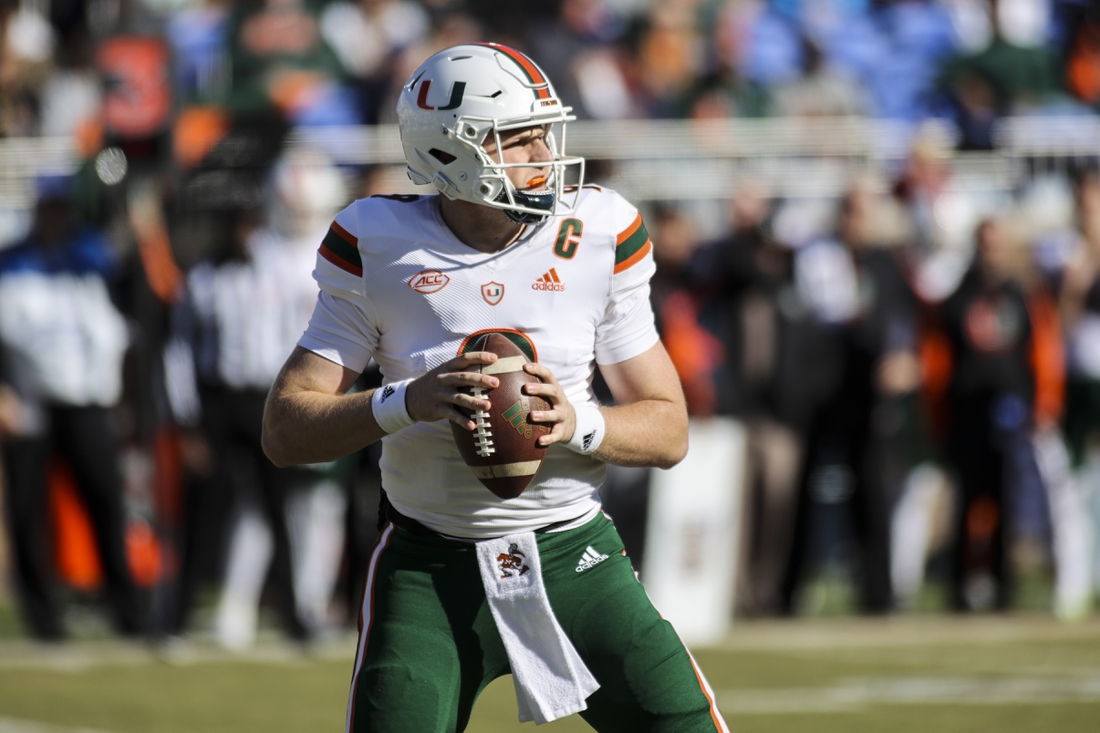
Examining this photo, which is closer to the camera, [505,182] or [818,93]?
[505,182]

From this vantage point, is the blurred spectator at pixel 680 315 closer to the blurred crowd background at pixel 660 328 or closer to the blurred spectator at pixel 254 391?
the blurred crowd background at pixel 660 328

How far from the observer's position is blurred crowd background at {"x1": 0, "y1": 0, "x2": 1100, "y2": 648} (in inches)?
336

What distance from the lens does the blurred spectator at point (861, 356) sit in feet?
30.2

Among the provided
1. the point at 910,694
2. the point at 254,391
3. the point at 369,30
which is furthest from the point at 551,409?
the point at 369,30

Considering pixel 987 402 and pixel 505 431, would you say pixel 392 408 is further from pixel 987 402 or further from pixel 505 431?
pixel 987 402

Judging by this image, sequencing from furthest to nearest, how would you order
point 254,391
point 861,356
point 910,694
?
point 861,356 → point 254,391 → point 910,694

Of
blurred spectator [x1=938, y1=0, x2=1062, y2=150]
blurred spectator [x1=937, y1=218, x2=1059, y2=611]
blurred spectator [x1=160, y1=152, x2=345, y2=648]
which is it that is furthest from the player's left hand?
blurred spectator [x1=938, y1=0, x2=1062, y2=150]

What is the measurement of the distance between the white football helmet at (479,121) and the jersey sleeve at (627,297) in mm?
142

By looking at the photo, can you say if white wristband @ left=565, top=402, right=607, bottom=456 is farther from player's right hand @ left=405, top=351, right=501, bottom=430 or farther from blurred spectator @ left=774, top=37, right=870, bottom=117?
blurred spectator @ left=774, top=37, right=870, bottom=117

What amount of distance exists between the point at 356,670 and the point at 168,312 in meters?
5.58

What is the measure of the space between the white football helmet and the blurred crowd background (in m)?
4.88

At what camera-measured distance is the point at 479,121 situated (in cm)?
346

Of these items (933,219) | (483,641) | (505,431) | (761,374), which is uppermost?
(505,431)

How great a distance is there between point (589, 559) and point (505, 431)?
0.47 meters
